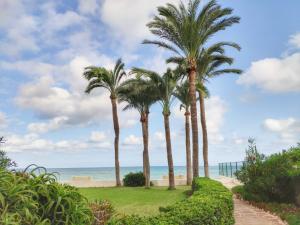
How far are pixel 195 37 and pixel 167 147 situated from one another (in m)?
9.83

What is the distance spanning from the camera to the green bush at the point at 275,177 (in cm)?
1941

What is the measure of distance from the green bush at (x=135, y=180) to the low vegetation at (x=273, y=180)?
1810 centimetres

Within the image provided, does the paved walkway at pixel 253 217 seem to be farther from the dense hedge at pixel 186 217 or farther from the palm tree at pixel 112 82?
the palm tree at pixel 112 82

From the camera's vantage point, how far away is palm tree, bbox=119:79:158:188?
3566 centimetres

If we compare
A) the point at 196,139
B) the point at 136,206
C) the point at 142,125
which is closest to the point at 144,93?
the point at 142,125

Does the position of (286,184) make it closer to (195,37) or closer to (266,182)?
(266,182)

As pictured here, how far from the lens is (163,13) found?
26.8 m

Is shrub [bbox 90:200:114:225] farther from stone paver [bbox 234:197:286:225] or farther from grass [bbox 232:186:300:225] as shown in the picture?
grass [bbox 232:186:300:225]

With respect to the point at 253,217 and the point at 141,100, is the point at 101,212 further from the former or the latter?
the point at 141,100

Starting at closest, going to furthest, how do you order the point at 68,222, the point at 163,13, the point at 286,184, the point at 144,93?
the point at 68,222 < the point at 286,184 < the point at 163,13 < the point at 144,93

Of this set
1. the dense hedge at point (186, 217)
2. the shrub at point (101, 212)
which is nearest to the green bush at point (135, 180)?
the dense hedge at point (186, 217)

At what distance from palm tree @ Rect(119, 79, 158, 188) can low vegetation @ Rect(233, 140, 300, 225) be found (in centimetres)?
1437

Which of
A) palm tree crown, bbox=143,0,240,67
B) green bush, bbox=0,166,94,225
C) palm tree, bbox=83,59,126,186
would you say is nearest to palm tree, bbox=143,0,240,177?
palm tree crown, bbox=143,0,240,67

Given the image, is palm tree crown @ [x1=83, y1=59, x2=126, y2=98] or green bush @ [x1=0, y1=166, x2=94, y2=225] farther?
palm tree crown @ [x1=83, y1=59, x2=126, y2=98]
